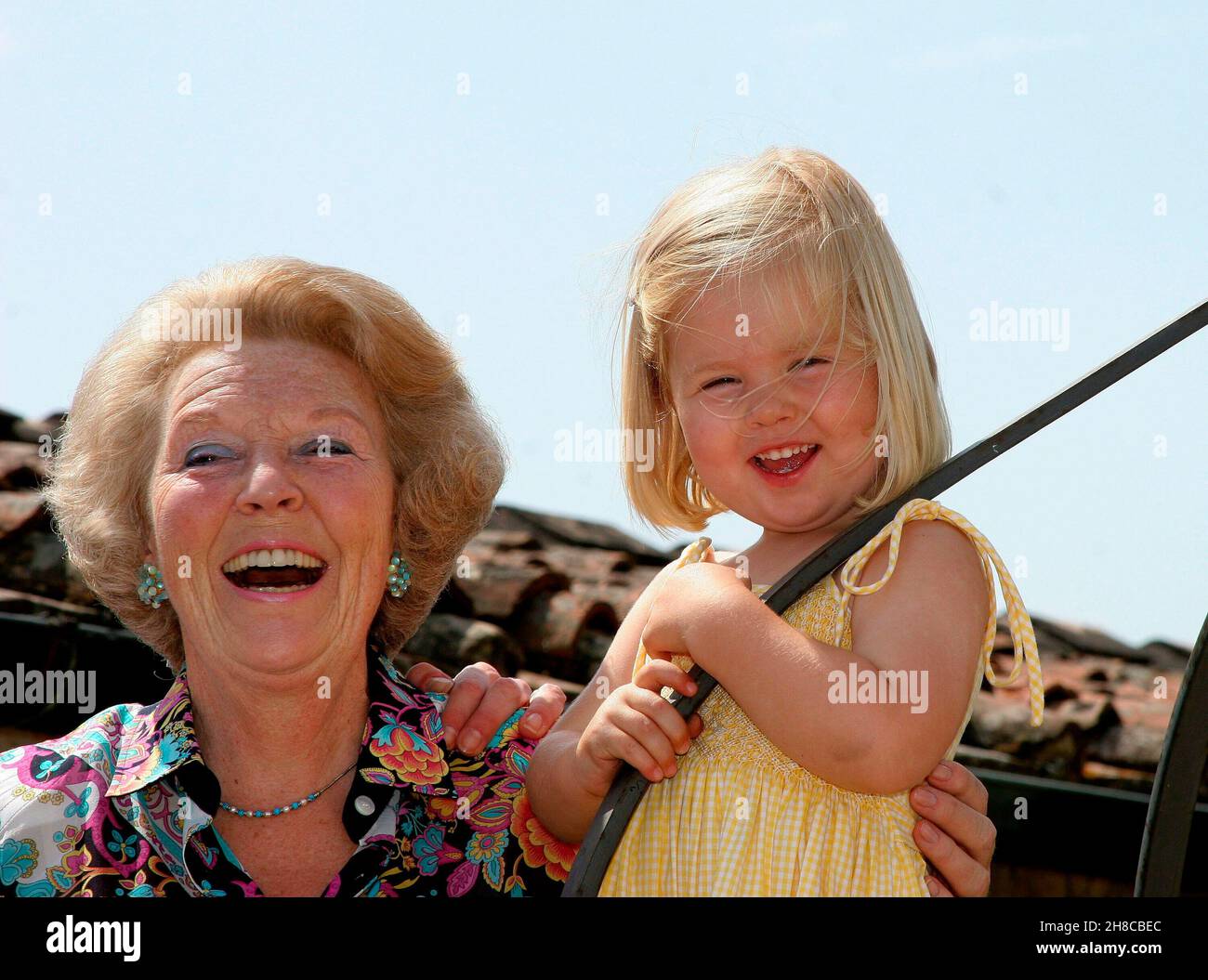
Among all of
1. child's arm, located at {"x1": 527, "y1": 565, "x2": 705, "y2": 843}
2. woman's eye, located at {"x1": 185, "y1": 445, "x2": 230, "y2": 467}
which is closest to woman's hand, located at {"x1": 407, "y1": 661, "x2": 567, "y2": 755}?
child's arm, located at {"x1": 527, "y1": 565, "x2": 705, "y2": 843}

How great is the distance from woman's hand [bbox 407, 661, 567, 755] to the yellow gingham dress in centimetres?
38

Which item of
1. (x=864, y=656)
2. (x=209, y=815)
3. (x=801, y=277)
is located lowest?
(x=209, y=815)

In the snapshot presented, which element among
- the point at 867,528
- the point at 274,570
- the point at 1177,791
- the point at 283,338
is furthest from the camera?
the point at 283,338

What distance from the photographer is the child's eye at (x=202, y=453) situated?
2.46 metres

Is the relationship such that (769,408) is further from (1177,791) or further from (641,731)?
(1177,791)

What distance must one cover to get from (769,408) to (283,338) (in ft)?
3.02

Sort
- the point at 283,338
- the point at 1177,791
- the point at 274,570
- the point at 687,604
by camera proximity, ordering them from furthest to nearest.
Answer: the point at 283,338 < the point at 274,570 < the point at 687,604 < the point at 1177,791

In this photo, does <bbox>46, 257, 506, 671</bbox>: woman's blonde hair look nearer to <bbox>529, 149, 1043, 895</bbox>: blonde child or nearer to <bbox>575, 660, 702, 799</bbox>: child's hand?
<bbox>529, 149, 1043, 895</bbox>: blonde child

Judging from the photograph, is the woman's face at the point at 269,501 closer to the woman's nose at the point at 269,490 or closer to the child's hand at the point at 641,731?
the woman's nose at the point at 269,490

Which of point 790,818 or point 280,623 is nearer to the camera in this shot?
point 790,818

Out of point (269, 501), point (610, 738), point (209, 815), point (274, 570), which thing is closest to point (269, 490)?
point (269, 501)

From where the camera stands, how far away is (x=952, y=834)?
2229 millimetres

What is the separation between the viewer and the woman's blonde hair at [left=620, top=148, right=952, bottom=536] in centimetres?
232

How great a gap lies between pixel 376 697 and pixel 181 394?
0.66 m
